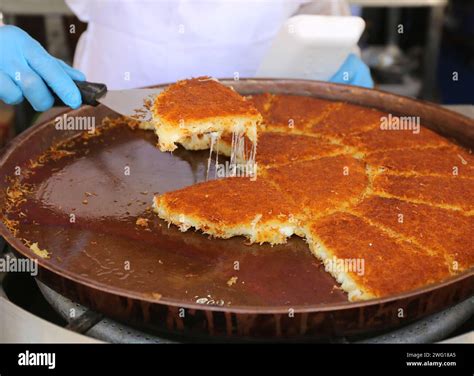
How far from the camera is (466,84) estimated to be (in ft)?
20.0

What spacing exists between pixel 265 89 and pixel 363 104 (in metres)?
0.53

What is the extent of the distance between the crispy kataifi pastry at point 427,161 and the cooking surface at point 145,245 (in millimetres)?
676

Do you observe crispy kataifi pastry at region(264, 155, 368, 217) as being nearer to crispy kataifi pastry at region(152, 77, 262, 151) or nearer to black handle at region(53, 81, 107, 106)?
crispy kataifi pastry at region(152, 77, 262, 151)

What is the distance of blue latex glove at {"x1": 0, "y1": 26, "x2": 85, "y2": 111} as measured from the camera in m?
2.40

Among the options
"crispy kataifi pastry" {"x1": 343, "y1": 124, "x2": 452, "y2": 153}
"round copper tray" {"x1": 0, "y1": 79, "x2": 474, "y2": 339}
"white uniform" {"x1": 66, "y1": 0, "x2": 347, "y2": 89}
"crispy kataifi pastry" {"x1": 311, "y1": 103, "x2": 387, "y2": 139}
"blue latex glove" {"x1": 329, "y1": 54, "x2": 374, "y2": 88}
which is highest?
"white uniform" {"x1": 66, "y1": 0, "x2": 347, "y2": 89}

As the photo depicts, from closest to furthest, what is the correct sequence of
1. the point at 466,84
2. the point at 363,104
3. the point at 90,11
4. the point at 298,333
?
the point at 298,333
the point at 363,104
the point at 90,11
the point at 466,84

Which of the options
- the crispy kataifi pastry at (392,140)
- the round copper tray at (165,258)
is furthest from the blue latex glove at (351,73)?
the crispy kataifi pastry at (392,140)

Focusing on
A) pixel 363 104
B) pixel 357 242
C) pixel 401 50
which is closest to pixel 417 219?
pixel 357 242

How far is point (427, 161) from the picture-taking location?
267 centimetres

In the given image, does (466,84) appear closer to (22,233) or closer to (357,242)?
(357,242)

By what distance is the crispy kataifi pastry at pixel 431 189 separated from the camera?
2387 millimetres

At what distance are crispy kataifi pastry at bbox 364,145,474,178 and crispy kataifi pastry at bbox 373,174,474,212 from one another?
50 mm

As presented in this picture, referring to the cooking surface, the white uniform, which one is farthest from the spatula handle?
the white uniform

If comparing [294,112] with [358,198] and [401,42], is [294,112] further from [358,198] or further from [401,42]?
[401,42]
